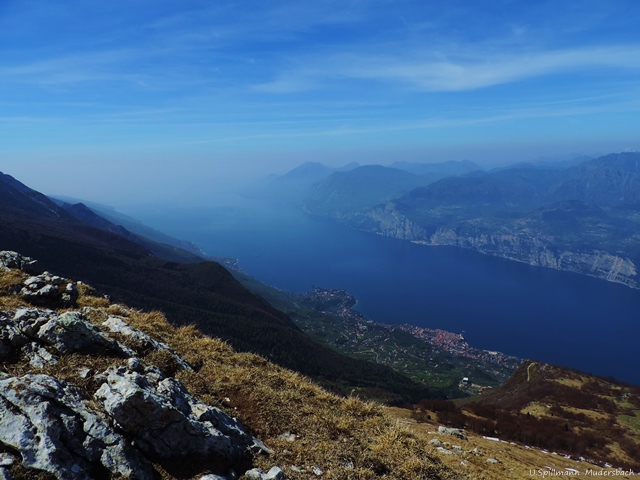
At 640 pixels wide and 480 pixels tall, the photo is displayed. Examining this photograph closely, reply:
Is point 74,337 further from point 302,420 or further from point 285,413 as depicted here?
point 302,420

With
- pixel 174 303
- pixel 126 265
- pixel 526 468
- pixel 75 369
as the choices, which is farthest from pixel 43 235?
pixel 526 468

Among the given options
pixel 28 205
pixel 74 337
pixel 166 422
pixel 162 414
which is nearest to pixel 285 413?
pixel 166 422

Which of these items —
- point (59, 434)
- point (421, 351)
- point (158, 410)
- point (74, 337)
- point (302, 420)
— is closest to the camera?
point (59, 434)

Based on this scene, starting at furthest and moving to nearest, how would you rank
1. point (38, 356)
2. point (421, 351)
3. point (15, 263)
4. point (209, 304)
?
point (421, 351), point (209, 304), point (15, 263), point (38, 356)

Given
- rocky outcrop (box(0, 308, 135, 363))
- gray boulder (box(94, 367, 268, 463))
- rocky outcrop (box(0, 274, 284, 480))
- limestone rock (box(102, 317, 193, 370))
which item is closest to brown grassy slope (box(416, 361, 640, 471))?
limestone rock (box(102, 317, 193, 370))

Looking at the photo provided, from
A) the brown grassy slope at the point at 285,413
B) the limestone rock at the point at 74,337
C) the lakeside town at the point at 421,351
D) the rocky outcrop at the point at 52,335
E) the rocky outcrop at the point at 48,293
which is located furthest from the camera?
the lakeside town at the point at 421,351

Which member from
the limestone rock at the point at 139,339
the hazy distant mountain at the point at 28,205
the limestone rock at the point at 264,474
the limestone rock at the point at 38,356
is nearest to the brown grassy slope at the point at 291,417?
the limestone rock at the point at 38,356

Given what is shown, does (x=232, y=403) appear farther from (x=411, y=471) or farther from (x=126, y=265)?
(x=126, y=265)

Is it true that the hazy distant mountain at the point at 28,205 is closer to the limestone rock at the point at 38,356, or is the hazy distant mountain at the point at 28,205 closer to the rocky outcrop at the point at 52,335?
the rocky outcrop at the point at 52,335

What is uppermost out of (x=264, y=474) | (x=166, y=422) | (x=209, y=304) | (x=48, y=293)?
(x=48, y=293)
